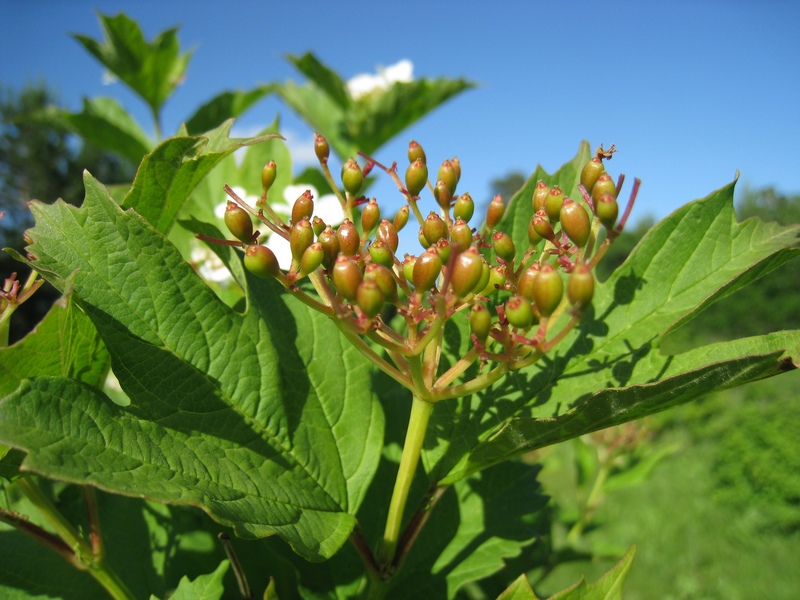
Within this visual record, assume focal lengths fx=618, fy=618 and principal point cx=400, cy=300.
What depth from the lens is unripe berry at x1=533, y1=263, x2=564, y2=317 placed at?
699 millimetres

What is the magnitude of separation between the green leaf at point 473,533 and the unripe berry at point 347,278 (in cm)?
57

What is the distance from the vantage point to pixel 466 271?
27.9 inches

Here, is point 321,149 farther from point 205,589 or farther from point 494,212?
point 205,589

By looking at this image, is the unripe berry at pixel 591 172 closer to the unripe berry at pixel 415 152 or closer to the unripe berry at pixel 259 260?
the unripe berry at pixel 415 152

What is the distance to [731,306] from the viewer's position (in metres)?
20.0

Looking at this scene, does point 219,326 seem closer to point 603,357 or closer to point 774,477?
point 603,357

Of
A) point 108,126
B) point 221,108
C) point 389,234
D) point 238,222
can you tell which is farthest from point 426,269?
point 108,126

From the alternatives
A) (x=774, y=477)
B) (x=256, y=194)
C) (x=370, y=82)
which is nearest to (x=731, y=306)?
(x=774, y=477)

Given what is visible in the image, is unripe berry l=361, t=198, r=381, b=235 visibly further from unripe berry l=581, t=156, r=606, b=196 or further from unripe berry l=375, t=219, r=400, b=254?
unripe berry l=581, t=156, r=606, b=196

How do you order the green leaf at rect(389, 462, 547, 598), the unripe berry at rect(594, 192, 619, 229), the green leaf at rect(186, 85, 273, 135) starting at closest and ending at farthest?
the unripe berry at rect(594, 192, 619, 229) < the green leaf at rect(389, 462, 547, 598) < the green leaf at rect(186, 85, 273, 135)

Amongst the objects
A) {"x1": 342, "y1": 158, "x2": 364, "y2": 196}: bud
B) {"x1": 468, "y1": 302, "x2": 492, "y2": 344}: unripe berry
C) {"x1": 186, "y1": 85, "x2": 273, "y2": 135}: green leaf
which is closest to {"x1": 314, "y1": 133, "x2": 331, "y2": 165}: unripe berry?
{"x1": 342, "y1": 158, "x2": 364, "y2": 196}: bud

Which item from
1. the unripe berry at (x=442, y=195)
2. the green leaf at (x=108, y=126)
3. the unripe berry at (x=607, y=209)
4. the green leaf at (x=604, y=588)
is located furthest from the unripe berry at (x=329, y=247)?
the green leaf at (x=108, y=126)

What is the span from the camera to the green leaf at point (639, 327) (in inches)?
34.8

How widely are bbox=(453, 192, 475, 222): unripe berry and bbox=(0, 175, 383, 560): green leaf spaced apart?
32 cm
